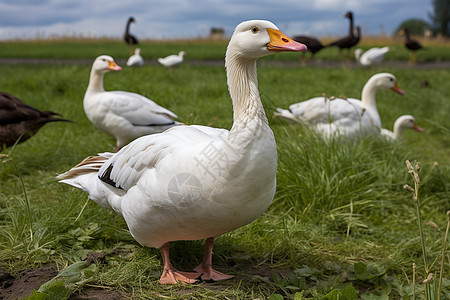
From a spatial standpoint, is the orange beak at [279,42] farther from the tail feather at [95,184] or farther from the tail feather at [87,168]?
the tail feather at [87,168]

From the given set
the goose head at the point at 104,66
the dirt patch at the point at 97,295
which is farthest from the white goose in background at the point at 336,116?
the dirt patch at the point at 97,295

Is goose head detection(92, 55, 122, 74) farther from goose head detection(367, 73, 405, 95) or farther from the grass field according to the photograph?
goose head detection(367, 73, 405, 95)

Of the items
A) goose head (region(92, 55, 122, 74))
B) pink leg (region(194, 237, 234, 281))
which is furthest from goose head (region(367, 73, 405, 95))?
pink leg (region(194, 237, 234, 281))

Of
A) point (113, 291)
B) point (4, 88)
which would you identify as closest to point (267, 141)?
point (113, 291)

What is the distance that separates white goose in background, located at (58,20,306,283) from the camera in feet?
7.08

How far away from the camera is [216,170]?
85.2 inches

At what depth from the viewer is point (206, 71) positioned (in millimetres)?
12164

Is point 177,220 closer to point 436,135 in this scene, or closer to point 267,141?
point 267,141

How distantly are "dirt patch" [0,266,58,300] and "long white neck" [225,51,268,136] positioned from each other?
139 centimetres

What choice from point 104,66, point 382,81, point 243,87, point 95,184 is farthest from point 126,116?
point 382,81

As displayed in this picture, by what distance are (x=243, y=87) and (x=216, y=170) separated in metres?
0.46

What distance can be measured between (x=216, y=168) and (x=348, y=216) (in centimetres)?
192

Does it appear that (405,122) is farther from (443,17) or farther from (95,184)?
(443,17)

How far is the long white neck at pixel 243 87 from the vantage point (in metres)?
2.26
